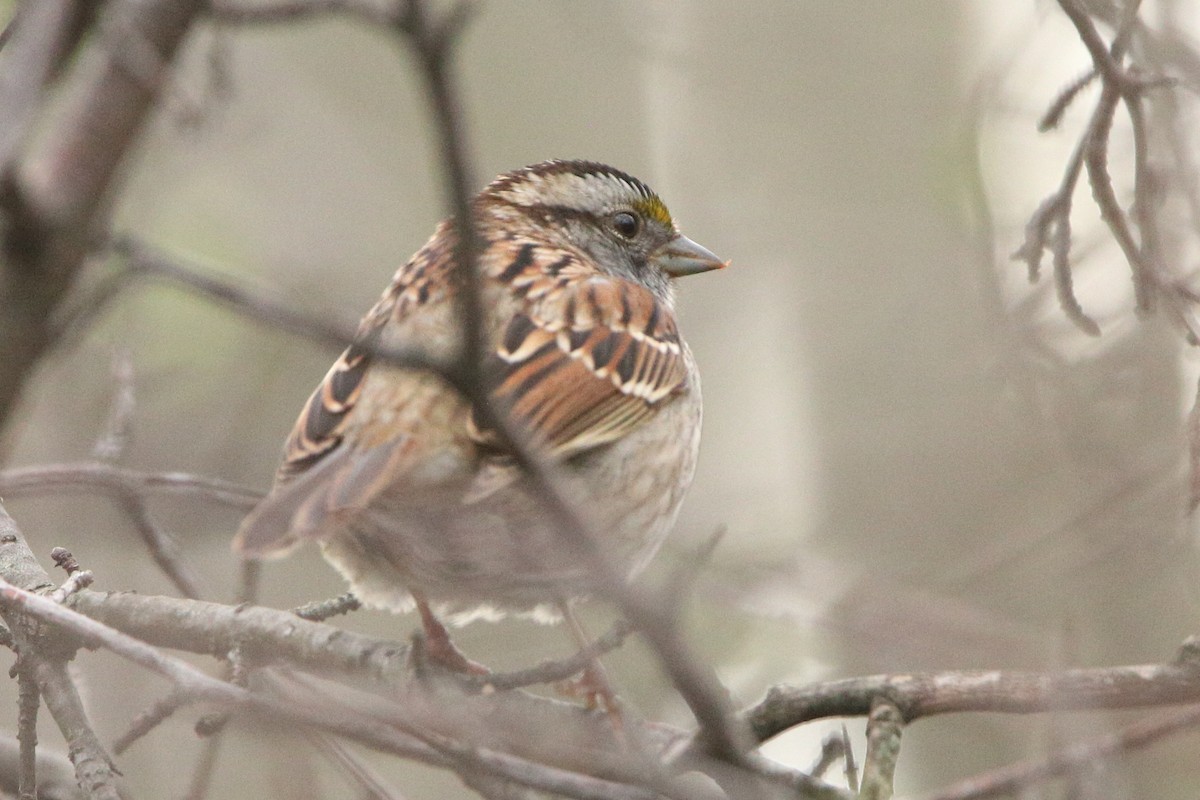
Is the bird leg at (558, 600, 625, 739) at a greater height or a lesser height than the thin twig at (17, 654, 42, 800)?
greater

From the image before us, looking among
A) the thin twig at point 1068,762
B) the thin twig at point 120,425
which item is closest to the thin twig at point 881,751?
the thin twig at point 1068,762

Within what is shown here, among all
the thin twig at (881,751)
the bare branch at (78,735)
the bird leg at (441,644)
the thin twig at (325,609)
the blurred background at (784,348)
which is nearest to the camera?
the thin twig at (881,751)

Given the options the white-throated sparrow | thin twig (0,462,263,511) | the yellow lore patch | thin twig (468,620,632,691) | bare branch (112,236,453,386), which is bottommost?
bare branch (112,236,453,386)

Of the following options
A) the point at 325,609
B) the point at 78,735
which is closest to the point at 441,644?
the point at 325,609

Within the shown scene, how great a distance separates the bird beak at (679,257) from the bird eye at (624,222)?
0.12 m

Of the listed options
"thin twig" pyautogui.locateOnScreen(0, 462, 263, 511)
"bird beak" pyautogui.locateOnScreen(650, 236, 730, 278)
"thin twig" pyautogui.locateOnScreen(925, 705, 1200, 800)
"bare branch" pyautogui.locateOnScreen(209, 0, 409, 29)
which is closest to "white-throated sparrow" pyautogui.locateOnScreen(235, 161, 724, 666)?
"thin twig" pyautogui.locateOnScreen(0, 462, 263, 511)

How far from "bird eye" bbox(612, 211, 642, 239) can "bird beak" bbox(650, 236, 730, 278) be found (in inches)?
4.7

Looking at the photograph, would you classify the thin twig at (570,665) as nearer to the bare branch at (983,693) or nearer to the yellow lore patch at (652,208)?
the bare branch at (983,693)

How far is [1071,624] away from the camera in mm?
2385

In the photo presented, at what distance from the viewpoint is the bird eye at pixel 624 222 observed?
5.04 metres

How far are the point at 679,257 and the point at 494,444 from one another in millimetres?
1936

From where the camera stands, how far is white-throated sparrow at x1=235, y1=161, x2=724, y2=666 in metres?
3.29

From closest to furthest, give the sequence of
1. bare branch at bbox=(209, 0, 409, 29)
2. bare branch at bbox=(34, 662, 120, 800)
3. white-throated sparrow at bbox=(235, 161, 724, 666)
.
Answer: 1. bare branch at bbox=(209, 0, 409, 29)
2. bare branch at bbox=(34, 662, 120, 800)
3. white-throated sparrow at bbox=(235, 161, 724, 666)

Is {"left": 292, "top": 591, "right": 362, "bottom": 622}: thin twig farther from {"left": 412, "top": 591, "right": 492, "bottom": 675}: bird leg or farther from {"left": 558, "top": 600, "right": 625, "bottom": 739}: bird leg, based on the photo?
{"left": 558, "top": 600, "right": 625, "bottom": 739}: bird leg
